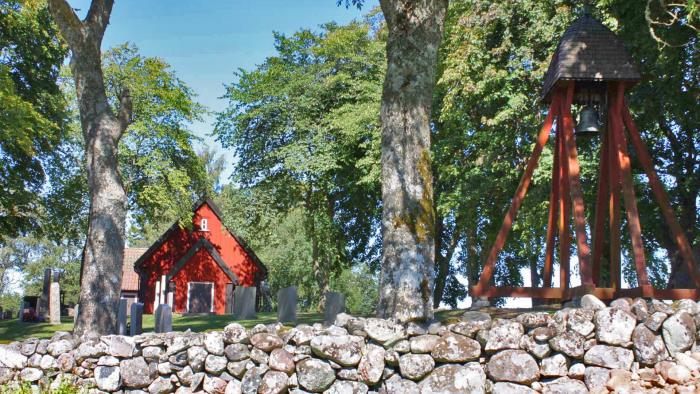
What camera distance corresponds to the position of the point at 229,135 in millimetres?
32219

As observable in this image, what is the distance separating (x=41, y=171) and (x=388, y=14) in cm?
2180

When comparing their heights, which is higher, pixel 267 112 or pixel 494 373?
pixel 267 112

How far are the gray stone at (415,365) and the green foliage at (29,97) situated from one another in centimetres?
1901

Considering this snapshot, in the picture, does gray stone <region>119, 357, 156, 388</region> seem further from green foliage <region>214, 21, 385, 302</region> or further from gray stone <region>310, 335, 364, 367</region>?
green foliage <region>214, 21, 385, 302</region>

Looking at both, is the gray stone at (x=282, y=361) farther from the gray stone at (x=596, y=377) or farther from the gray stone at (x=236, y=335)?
the gray stone at (x=596, y=377)

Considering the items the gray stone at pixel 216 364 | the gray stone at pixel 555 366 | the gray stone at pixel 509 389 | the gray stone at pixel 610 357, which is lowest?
the gray stone at pixel 509 389

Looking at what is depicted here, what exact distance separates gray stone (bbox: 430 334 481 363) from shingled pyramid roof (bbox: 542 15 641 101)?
17.0ft

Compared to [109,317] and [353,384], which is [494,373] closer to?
[353,384]

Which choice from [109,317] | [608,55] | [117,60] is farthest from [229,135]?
[608,55]

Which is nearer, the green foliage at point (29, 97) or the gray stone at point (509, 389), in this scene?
the gray stone at point (509, 389)

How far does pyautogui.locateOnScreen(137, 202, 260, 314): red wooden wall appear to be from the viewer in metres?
39.1

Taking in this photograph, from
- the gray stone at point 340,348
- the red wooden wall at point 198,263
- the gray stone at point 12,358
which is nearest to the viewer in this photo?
the gray stone at point 340,348

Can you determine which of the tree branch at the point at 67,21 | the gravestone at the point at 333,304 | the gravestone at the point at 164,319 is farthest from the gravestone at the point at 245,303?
the tree branch at the point at 67,21

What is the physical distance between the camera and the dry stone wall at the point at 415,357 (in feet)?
21.2
